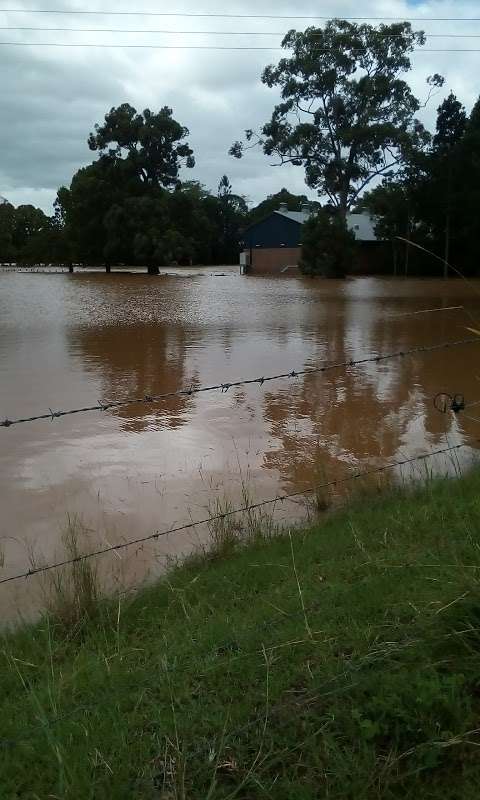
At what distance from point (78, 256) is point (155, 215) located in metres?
14.2

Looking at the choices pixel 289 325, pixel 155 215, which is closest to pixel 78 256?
pixel 155 215

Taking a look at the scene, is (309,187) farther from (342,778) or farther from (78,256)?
(342,778)

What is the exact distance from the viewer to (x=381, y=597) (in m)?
3.44

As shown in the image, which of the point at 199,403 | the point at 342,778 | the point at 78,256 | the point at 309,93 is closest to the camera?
the point at 342,778

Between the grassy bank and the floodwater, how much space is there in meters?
1.24

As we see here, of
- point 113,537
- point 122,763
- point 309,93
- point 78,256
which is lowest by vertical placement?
point 113,537

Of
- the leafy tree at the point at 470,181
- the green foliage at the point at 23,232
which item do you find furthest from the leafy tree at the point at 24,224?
the leafy tree at the point at 470,181

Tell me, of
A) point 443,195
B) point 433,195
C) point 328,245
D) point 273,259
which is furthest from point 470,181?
point 273,259

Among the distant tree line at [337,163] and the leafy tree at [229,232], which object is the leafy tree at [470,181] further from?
the leafy tree at [229,232]

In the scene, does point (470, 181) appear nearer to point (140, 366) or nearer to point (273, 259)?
point (273, 259)

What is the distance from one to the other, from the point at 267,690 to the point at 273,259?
226 ft

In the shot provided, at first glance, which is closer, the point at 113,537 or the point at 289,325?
the point at 113,537

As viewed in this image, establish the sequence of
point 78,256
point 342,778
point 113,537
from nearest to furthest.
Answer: point 342,778 → point 113,537 → point 78,256

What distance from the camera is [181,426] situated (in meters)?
8.92
